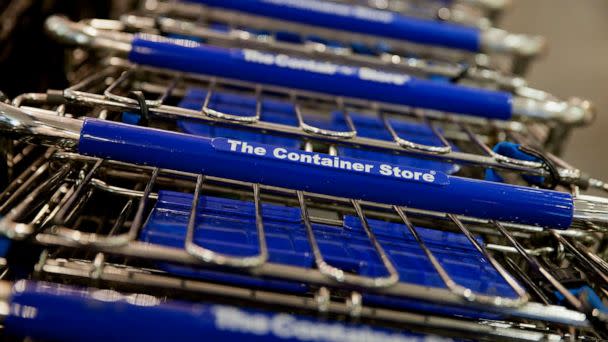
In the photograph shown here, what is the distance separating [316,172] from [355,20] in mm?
961

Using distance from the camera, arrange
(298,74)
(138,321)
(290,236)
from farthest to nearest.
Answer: (298,74) → (290,236) → (138,321)

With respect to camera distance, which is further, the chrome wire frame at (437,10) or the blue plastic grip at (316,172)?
the chrome wire frame at (437,10)

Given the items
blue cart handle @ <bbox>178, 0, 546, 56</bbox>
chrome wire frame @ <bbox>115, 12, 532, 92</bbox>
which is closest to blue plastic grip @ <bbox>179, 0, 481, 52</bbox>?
blue cart handle @ <bbox>178, 0, 546, 56</bbox>

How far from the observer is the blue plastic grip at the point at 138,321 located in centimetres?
76

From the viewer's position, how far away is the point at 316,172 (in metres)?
1.07

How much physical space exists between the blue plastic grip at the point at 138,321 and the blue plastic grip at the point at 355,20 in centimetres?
127

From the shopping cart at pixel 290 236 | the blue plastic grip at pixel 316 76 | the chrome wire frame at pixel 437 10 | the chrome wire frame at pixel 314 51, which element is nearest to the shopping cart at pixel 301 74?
the blue plastic grip at pixel 316 76

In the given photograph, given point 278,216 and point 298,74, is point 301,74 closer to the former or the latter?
point 298,74

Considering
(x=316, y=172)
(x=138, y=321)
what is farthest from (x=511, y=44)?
(x=138, y=321)

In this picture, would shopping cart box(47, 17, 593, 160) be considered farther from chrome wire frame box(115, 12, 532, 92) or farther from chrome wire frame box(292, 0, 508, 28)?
chrome wire frame box(292, 0, 508, 28)

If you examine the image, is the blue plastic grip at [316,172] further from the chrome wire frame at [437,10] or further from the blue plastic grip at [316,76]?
the chrome wire frame at [437,10]

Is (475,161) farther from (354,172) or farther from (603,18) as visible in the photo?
(603,18)

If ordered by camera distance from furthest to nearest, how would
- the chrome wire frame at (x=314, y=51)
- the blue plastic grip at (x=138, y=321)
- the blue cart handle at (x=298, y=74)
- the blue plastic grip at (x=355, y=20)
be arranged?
the blue plastic grip at (x=355, y=20) < the chrome wire frame at (x=314, y=51) < the blue cart handle at (x=298, y=74) < the blue plastic grip at (x=138, y=321)

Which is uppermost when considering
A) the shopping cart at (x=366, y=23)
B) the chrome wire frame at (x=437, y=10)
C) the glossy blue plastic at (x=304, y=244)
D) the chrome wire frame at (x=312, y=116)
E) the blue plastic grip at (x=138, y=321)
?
the chrome wire frame at (x=437, y=10)
